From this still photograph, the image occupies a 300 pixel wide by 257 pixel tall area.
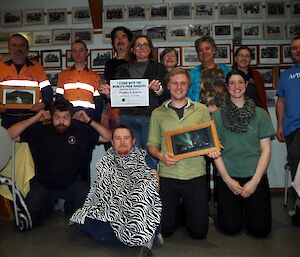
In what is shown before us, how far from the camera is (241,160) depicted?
2979mm

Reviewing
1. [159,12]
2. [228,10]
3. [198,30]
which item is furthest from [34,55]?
[228,10]

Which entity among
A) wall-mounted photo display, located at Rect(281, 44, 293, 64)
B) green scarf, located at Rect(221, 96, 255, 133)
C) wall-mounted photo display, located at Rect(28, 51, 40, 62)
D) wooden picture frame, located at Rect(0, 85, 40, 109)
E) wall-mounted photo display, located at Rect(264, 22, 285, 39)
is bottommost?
green scarf, located at Rect(221, 96, 255, 133)

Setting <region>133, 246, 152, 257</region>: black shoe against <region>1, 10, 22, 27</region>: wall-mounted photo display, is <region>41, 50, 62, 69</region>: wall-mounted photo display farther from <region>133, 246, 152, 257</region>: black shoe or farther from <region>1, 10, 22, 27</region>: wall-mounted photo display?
<region>133, 246, 152, 257</region>: black shoe

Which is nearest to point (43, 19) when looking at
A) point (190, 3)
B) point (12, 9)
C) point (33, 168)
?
point (12, 9)

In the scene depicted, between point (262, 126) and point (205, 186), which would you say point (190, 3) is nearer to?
point (262, 126)

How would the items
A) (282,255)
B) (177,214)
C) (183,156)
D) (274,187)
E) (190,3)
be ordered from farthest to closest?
(190,3) → (274,187) → (177,214) → (183,156) → (282,255)

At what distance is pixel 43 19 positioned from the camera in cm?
497

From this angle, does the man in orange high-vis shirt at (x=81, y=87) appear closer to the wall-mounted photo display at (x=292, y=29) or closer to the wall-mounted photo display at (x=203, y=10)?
the wall-mounted photo display at (x=203, y=10)

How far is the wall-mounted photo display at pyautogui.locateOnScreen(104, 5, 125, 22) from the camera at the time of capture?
16.0 ft

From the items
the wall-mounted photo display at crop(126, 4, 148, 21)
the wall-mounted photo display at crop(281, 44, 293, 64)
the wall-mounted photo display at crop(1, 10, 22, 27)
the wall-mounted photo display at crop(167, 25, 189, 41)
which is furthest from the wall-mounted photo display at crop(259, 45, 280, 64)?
the wall-mounted photo display at crop(1, 10, 22, 27)

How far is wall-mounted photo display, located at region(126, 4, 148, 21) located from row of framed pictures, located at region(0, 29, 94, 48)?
562 millimetres

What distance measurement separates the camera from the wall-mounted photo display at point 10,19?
4992mm

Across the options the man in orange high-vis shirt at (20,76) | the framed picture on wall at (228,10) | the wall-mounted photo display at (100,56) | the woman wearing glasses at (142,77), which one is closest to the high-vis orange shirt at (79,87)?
the man in orange high-vis shirt at (20,76)

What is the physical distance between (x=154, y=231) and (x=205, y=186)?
0.60 metres
